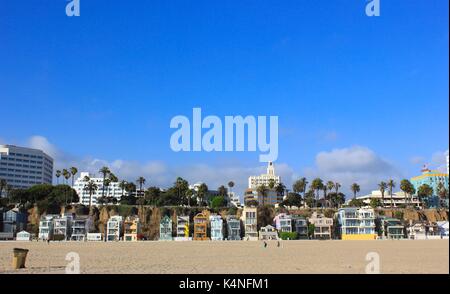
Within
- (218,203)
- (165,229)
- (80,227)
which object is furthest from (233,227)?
(80,227)

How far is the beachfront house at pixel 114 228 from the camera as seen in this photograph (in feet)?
295

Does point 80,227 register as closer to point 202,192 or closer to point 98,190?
point 202,192

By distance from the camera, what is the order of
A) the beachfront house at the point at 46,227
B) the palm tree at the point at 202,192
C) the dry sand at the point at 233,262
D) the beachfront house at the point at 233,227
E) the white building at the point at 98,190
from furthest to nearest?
the white building at the point at 98,190
the palm tree at the point at 202,192
the beachfront house at the point at 233,227
the beachfront house at the point at 46,227
the dry sand at the point at 233,262

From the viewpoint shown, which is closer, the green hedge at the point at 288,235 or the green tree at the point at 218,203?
the green hedge at the point at 288,235

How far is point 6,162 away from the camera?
166750 millimetres

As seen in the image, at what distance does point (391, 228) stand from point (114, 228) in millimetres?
58056

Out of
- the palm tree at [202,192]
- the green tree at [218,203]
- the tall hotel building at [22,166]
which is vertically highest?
the tall hotel building at [22,166]

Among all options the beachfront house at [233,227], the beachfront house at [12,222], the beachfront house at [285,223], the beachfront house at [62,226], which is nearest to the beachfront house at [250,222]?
the beachfront house at [233,227]

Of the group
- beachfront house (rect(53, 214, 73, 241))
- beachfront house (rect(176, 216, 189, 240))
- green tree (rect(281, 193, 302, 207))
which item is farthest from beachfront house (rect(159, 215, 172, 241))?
green tree (rect(281, 193, 302, 207))

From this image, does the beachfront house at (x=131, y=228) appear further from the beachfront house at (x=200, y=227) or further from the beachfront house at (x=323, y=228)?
the beachfront house at (x=323, y=228)

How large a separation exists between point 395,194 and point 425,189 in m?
37.3

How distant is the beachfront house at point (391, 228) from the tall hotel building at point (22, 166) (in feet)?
425

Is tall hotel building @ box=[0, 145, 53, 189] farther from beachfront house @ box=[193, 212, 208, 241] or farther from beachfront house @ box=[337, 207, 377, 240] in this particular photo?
beachfront house @ box=[337, 207, 377, 240]
